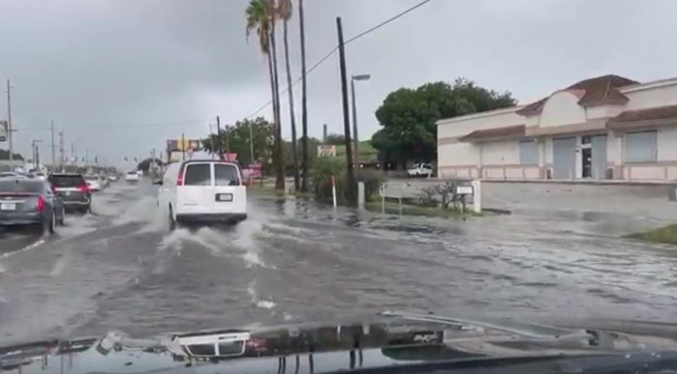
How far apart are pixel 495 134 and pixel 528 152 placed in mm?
4041

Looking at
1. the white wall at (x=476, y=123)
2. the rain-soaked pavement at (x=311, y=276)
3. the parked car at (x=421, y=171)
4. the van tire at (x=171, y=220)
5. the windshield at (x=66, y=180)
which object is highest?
the white wall at (x=476, y=123)

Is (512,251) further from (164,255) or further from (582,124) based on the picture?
(582,124)

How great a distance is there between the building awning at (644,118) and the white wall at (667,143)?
63 centimetres

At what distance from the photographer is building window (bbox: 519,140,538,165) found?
198 ft

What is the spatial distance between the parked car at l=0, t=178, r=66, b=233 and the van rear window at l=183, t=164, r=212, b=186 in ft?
12.6

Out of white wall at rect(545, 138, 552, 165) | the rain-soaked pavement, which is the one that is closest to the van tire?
the rain-soaked pavement

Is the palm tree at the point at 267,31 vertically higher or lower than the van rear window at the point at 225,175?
higher

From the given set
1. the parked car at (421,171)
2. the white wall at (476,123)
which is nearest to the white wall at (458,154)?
the white wall at (476,123)

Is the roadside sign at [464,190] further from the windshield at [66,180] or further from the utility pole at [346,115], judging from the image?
the windshield at [66,180]

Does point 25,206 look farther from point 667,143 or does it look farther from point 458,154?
point 458,154

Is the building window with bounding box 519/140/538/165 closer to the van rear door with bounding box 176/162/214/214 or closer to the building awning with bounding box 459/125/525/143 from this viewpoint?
the building awning with bounding box 459/125/525/143

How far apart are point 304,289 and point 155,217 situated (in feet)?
63.0

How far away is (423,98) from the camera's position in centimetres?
9219

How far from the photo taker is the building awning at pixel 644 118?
46969 millimetres
